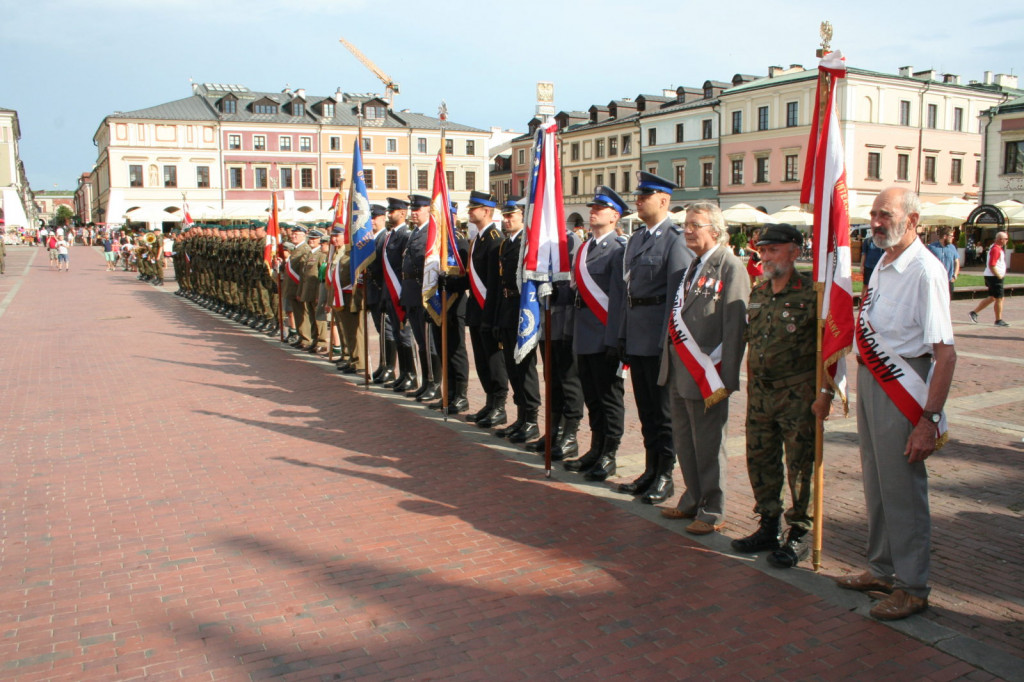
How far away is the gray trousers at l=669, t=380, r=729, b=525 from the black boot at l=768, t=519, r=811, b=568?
574mm

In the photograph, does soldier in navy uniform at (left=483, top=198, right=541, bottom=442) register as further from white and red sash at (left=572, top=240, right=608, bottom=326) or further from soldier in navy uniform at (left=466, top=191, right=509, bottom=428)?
white and red sash at (left=572, top=240, right=608, bottom=326)

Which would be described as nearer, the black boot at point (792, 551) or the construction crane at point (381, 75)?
the black boot at point (792, 551)

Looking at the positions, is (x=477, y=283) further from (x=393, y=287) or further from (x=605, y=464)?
(x=605, y=464)

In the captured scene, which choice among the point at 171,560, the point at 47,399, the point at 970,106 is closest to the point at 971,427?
the point at 171,560

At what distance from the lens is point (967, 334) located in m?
15.4

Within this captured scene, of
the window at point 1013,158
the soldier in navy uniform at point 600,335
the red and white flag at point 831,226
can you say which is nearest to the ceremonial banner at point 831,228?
the red and white flag at point 831,226

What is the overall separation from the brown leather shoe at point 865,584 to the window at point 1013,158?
44928mm

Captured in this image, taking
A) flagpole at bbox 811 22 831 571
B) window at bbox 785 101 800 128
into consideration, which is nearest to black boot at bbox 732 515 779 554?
flagpole at bbox 811 22 831 571

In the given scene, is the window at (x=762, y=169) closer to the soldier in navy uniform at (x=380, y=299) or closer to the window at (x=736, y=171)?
the window at (x=736, y=171)

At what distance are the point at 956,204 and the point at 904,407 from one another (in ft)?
105

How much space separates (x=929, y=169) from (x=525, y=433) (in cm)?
5508

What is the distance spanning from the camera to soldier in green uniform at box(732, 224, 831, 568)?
15.6ft

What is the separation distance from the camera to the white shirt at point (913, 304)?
3965 mm

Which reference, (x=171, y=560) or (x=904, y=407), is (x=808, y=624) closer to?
(x=904, y=407)
